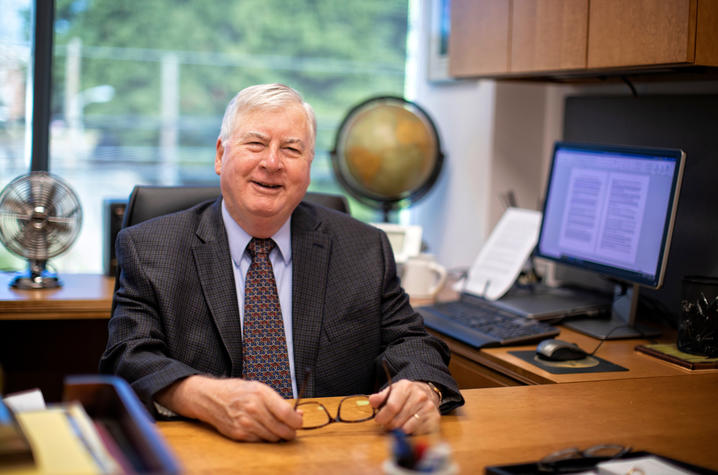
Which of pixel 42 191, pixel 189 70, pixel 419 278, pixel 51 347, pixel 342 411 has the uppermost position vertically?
pixel 189 70

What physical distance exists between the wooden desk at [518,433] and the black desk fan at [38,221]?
4.36ft

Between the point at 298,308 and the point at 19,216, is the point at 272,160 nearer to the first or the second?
the point at 298,308

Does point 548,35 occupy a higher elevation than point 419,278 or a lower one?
higher

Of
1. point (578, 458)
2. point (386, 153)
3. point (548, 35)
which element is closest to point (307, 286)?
point (578, 458)

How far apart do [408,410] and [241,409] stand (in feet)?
0.97

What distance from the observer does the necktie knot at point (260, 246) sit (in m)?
1.78

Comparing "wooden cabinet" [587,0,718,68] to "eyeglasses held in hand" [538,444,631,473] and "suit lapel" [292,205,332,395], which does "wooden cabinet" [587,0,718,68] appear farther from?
"eyeglasses held in hand" [538,444,631,473]

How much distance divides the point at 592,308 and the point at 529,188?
774 millimetres

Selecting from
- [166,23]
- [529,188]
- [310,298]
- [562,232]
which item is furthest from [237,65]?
[310,298]

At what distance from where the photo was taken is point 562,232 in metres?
2.42

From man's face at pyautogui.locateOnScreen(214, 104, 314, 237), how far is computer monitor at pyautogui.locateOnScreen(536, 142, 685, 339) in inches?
37.2

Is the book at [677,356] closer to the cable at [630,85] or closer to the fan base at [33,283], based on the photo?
the cable at [630,85]

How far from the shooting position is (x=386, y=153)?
3.01 metres

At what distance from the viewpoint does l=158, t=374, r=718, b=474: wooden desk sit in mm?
1226
